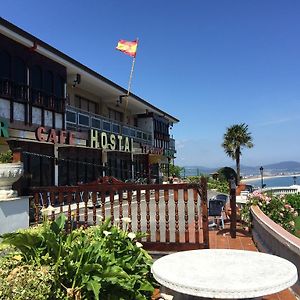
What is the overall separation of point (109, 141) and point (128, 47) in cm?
682

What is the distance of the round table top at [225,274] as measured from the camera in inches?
116

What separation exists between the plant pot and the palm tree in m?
47.4

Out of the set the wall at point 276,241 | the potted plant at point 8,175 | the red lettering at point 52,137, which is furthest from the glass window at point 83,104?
the potted plant at point 8,175

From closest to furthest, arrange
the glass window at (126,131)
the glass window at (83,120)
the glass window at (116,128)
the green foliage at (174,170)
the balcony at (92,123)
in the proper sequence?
the balcony at (92,123)
the glass window at (83,120)
the glass window at (116,128)
the glass window at (126,131)
the green foliage at (174,170)

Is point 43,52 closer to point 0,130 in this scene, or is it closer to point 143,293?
point 0,130

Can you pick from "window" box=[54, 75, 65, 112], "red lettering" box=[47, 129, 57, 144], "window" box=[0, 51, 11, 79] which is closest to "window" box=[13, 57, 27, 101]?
"window" box=[0, 51, 11, 79]

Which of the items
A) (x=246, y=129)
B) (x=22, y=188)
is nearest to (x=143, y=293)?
(x=22, y=188)

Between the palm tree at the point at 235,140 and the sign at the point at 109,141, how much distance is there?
90.9ft

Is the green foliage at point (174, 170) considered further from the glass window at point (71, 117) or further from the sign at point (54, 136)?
the sign at point (54, 136)

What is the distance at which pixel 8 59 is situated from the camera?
15359 mm

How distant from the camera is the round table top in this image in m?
2.95

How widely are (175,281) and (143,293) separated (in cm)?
142

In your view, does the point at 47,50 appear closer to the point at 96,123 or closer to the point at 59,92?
the point at 59,92

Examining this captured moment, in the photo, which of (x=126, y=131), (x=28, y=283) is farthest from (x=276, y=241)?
(x=126, y=131)
